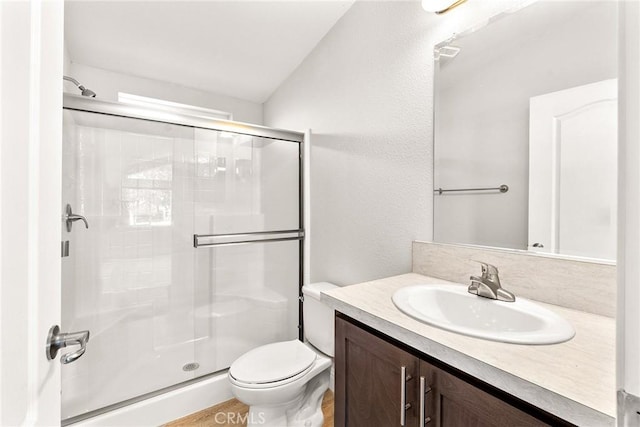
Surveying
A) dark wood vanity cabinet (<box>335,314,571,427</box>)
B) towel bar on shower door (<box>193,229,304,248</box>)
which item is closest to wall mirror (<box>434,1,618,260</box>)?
dark wood vanity cabinet (<box>335,314,571,427</box>)

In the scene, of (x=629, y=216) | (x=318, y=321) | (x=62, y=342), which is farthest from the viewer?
(x=318, y=321)

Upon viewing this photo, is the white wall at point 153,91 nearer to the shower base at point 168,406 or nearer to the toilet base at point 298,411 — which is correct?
the shower base at point 168,406

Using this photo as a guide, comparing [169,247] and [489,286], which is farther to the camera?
[169,247]

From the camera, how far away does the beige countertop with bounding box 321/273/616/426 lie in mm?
509

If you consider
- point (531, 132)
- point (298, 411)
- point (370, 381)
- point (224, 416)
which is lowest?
point (224, 416)

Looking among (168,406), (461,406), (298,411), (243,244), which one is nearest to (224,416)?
(168,406)

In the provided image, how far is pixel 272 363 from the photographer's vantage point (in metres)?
1.58

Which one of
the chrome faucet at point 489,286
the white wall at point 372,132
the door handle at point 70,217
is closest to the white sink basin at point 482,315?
the chrome faucet at point 489,286

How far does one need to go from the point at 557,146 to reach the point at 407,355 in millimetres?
870

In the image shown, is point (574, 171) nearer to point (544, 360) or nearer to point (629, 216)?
point (544, 360)

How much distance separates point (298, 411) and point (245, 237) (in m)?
1.10

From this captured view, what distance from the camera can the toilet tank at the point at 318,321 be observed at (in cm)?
173

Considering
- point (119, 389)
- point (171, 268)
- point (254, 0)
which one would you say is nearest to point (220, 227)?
point (171, 268)

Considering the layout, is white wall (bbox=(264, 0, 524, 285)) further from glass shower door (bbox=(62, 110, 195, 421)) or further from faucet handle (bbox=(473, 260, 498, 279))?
glass shower door (bbox=(62, 110, 195, 421))
